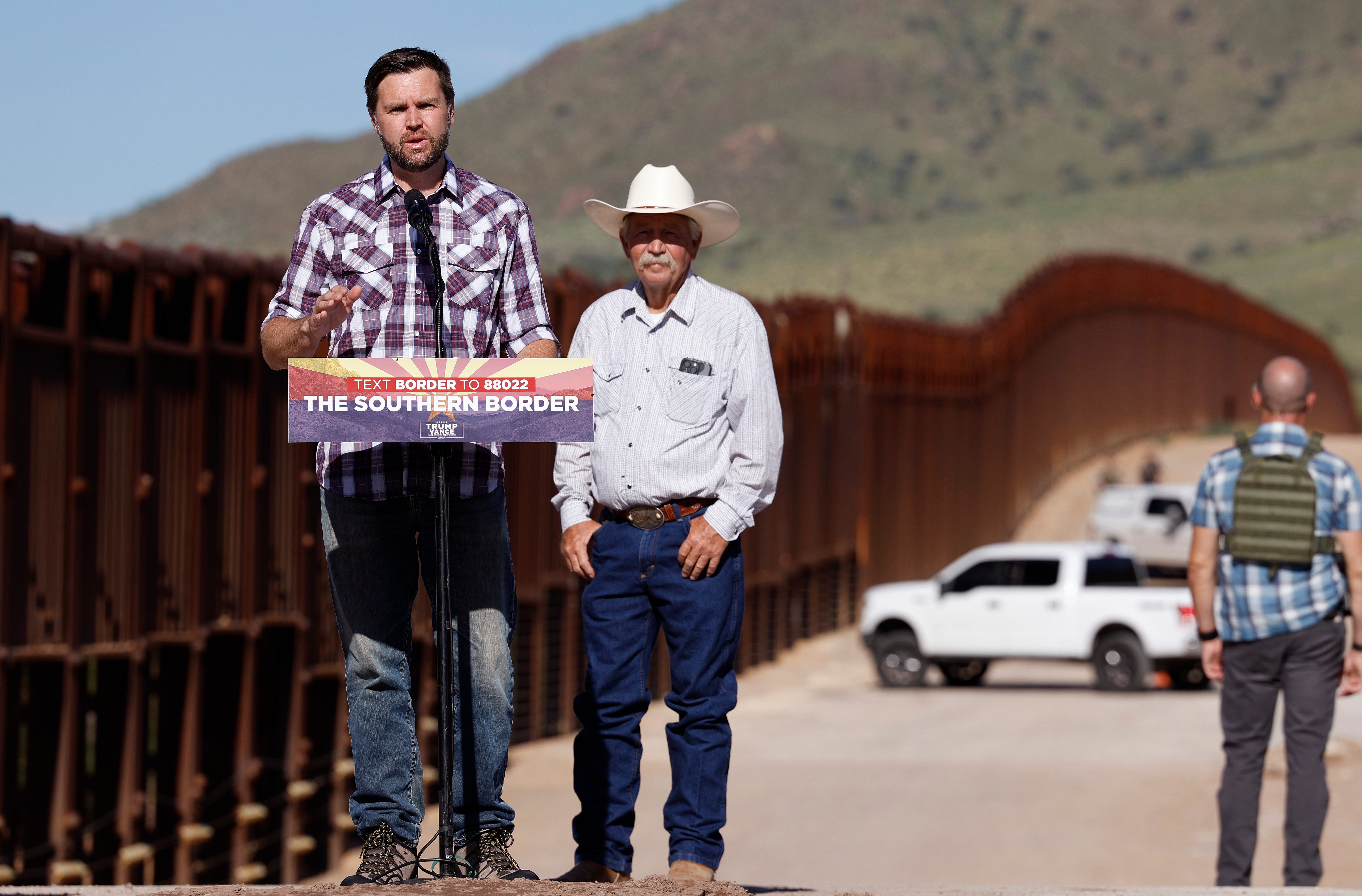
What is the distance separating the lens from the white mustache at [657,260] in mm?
5949

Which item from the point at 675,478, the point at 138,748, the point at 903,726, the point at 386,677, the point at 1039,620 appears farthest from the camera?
the point at 1039,620

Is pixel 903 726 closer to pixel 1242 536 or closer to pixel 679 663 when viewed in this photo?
pixel 1242 536

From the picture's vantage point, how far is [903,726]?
19.3 meters

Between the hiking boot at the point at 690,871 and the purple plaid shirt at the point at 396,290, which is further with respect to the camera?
the hiking boot at the point at 690,871

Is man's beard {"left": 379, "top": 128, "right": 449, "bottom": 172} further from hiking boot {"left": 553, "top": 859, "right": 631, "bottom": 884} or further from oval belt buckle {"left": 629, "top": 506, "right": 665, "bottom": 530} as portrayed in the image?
hiking boot {"left": 553, "top": 859, "right": 631, "bottom": 884}

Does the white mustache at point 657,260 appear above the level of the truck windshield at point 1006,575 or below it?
above

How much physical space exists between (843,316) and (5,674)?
18.6 metres

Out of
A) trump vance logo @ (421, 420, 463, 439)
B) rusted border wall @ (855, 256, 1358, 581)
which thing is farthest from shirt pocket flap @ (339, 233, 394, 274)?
rusted border wall @ (855, 256, 1358, 581)

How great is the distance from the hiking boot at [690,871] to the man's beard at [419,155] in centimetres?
214

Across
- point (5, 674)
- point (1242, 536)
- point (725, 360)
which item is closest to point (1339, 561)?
point (1242, 536)

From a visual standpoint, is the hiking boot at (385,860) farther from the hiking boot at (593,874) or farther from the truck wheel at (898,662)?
the truck wheel at (898,662)

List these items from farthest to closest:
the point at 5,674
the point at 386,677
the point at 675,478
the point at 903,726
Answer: the point at 903,726 < the point at 5,674 < the point at 675,478 < the point at 386,677

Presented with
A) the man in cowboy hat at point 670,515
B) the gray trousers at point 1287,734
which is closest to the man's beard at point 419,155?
the man in cowboy hat at point 670,515

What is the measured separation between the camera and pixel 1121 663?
21.6m
